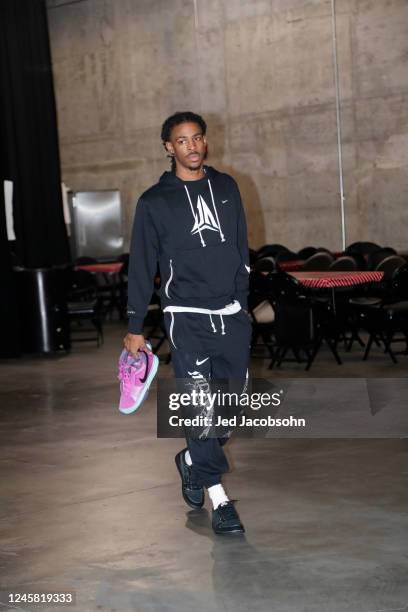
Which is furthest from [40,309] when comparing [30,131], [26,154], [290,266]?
[290,266]

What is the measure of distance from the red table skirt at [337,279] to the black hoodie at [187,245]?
4.92 meters

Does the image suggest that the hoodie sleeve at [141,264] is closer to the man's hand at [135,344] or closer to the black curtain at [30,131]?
the man's hand at [135,344]

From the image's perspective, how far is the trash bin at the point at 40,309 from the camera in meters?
11.2

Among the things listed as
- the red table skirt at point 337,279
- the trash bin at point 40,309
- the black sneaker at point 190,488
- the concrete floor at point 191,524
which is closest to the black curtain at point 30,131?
the trash bin at point 40,309

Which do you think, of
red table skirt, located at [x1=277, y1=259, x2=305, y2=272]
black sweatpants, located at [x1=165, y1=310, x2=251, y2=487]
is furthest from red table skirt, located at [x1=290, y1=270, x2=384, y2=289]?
black sweatpants, located at [x1=165, y1=310, x2=251, y2=487]

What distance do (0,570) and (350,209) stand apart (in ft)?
36.1

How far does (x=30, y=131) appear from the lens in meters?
11.7

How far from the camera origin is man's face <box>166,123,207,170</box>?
13.8ft

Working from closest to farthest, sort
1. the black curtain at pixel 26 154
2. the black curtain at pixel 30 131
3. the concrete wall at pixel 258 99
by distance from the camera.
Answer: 1. the black curtain at pixel 26 154
2. the black curtain at pixel 30 131
3. the concrete wall at pixel 258 99

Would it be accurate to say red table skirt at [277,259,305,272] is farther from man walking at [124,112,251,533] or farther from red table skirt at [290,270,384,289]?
man walking at [124,112,251,533]

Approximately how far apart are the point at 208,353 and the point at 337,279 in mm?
5120

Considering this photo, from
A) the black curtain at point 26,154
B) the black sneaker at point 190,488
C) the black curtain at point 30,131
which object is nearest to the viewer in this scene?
the black sneaker at point 190,488

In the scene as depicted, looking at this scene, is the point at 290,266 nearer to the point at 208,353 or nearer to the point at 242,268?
the point at 242,268

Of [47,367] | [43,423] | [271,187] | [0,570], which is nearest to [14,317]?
[47,367]
